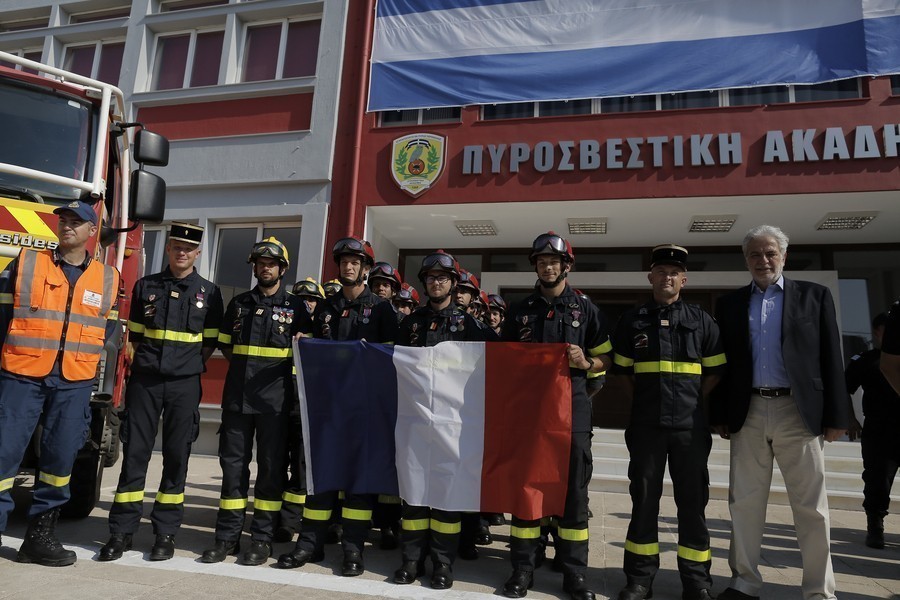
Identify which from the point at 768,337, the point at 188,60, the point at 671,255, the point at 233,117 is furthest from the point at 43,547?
the point at 188,60

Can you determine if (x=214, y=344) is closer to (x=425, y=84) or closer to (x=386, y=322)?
(x=386, y=322)

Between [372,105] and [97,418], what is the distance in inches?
299

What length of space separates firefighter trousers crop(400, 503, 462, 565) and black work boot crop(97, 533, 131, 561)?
1965 millimetres

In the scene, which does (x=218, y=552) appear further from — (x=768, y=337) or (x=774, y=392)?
(x=768, y=337)

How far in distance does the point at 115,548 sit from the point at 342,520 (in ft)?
5.09

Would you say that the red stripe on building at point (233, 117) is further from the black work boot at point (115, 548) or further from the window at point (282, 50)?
the black work boot at point (115, 548)

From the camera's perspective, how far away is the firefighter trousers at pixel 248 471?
415cm

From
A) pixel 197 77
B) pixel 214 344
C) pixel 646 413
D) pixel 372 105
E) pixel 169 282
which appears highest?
pixel 197 77

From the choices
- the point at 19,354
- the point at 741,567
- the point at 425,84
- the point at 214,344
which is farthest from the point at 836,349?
the point at 425,84

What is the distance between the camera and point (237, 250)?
439 inches

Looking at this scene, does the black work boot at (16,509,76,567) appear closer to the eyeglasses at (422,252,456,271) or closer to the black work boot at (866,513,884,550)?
the eyeglasses at (422,252,456,271)

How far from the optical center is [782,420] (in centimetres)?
362

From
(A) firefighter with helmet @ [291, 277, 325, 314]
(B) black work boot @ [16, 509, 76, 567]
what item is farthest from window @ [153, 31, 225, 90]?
(B) black work boot @ [16, 509, 76, 567]

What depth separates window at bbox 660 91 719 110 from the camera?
30.7 feet
